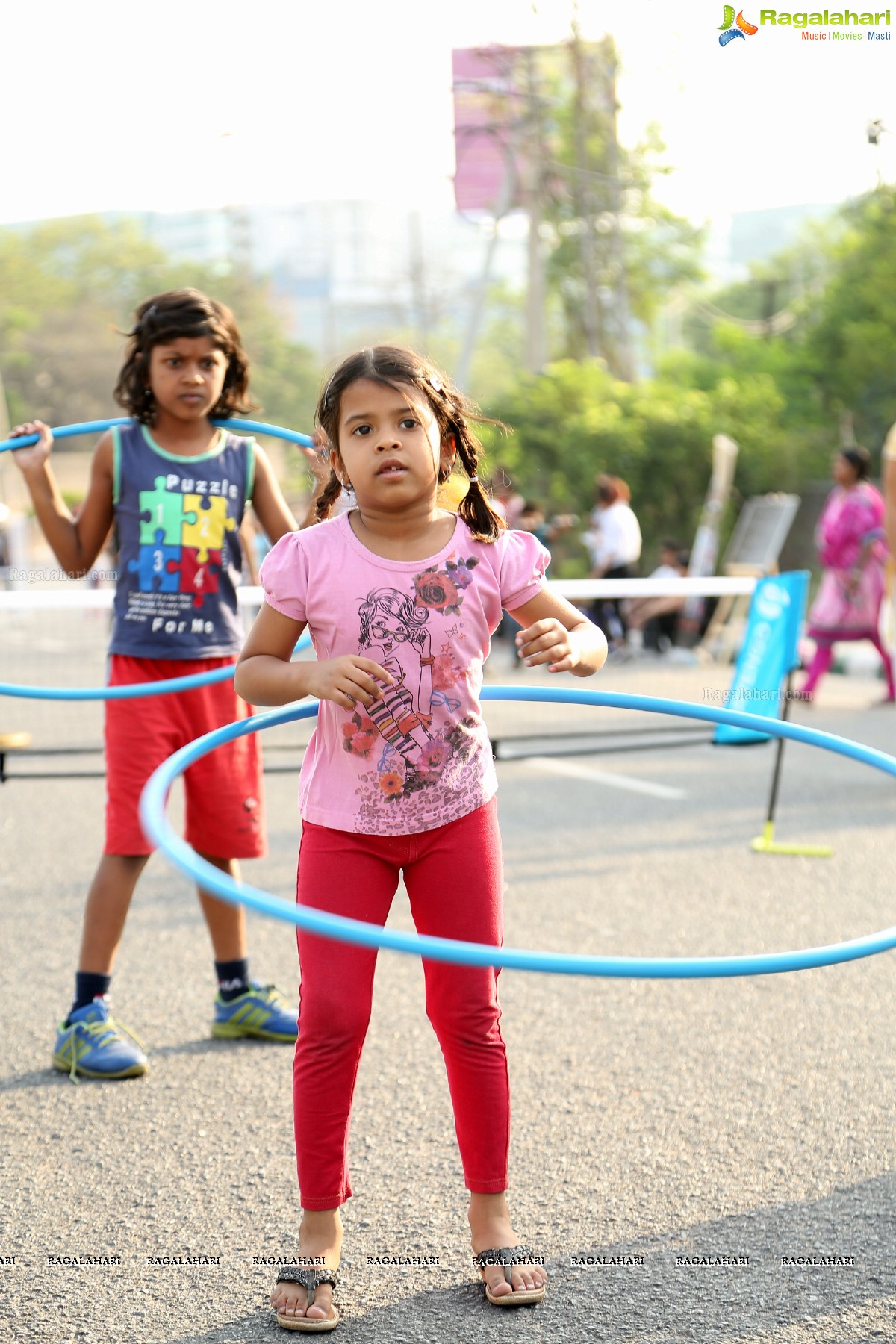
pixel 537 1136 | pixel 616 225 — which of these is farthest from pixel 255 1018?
pixel 616 225

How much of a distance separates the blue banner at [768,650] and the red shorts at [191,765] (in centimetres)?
301

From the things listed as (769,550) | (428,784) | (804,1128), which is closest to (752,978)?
(804,1128)

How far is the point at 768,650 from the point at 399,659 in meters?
4.09

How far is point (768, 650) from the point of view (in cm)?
655

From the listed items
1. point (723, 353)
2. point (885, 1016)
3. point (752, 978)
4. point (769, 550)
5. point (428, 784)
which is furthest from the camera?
point (723, 353)

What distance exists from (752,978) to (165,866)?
9.45ft

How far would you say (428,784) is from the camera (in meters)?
2.78

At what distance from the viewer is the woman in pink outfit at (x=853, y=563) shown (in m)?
11.2

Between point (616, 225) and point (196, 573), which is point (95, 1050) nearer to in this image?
point (196, 573)

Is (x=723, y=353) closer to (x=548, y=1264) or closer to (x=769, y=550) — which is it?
(x=769, y=550)

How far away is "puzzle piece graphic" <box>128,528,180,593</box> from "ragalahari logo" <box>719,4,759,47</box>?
16.5 feet

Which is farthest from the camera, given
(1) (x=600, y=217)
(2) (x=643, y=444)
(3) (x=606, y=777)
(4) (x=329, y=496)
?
(1) (x=600, y=217)

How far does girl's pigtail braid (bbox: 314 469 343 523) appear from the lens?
309 centimetres

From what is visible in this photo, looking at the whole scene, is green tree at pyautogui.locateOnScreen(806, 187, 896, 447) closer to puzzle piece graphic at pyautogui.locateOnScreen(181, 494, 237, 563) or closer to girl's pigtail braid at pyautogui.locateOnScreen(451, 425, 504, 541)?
puzzle piece graphic at pyautogui.locateOnScreen(181, 494, 237, 563)
